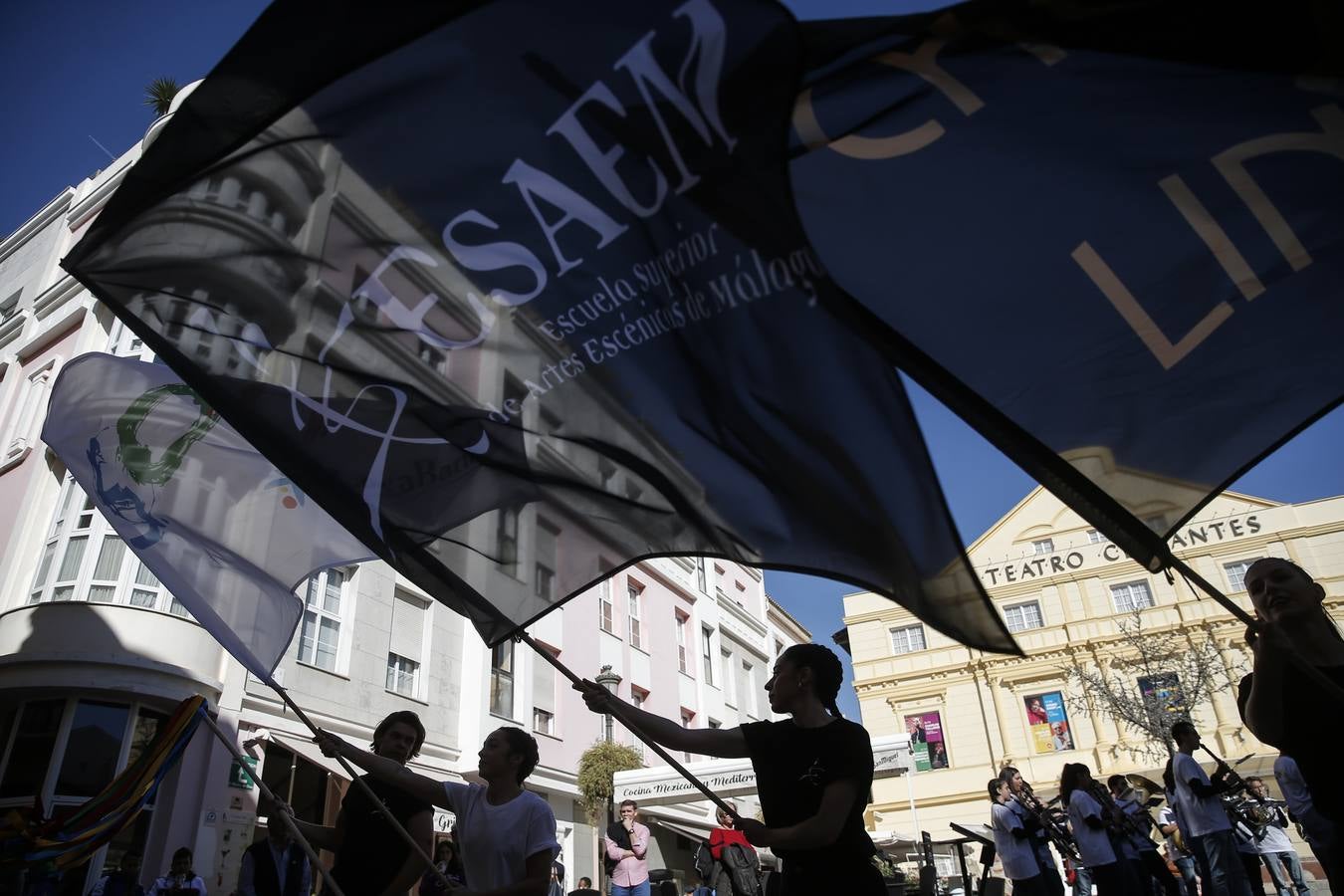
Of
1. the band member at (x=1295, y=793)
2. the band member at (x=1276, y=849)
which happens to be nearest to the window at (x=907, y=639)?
the band member at (x=1276, y=849)

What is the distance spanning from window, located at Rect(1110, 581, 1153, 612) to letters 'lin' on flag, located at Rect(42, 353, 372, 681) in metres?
37.6

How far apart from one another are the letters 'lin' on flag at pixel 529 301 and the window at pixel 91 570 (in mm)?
12655

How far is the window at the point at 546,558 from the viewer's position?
326 cm

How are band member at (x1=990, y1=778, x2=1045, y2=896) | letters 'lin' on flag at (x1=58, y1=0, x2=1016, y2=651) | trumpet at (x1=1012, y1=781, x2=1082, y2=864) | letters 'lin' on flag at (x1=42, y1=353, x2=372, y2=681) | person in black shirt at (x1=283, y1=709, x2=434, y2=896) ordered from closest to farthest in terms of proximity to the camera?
letters 'lin' on flag at (x1=58, y1=0, x2=1016, y2=651) < person in black shirt at (x1=283, y1=709, x2=434, y2=896) < letters 'lin' on flag at (x1=42, y1=353, x2=372, y2=681) < band member at (x1=990, y1=778, x2=1045, y2=896) < trumpet at (x1=1012, y1=781, x2=1082, y2=864)

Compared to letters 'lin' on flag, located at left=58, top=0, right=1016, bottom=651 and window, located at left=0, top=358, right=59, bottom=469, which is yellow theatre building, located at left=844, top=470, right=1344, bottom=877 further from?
letters 'lin' on flag, located at left=58, top=0, right=1016, bottom=651

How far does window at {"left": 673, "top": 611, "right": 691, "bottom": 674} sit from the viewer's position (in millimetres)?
28242

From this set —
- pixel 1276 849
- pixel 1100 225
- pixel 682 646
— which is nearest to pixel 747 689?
→ pixel 682 646

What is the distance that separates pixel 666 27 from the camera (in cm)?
245

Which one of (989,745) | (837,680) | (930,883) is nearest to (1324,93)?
(837,680)

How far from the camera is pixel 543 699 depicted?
21.6 meters

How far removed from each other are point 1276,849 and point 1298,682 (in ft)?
26.8

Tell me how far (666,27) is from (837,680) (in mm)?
2256

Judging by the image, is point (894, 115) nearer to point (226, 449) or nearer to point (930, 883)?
point (226, 449)

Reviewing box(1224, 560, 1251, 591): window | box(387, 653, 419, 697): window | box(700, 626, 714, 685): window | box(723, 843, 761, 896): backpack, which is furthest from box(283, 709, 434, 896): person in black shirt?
box(1224, 560, 1251, 591): window
